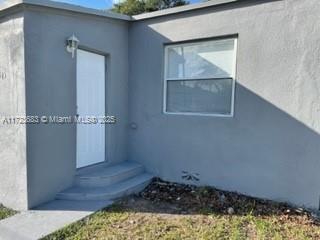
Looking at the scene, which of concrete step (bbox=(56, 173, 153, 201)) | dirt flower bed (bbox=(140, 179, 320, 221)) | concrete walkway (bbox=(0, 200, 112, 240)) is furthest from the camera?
concrete step (bbox=(56, 173, 153, 201))

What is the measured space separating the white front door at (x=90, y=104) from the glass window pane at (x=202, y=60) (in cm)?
144

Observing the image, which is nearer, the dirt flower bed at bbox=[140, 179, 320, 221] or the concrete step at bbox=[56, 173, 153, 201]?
the dirt flower bed at bbox=[140, 179, 320, 221]

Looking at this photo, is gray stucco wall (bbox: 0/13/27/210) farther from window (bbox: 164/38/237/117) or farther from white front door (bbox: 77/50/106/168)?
window (bbox: 164/38/237/117)

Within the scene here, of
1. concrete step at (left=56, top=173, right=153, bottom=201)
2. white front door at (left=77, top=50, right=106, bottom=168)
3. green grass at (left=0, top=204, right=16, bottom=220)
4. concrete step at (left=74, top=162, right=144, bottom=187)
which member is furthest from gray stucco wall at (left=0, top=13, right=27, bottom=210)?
white front door at (left=77, top=50, right=106, bottom=168)

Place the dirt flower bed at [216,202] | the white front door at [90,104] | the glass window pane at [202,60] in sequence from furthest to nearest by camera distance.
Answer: the white front door at [90,104] → the glass window pane at [202,60] → the dirt flower bed at [216,202]

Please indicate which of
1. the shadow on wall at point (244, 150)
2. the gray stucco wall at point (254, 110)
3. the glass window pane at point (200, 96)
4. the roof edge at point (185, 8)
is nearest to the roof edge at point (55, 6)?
the roof edge at point (185, 8)

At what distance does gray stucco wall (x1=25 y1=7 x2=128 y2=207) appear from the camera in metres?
4.23

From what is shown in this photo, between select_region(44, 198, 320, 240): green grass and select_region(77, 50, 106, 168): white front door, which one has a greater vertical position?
select_region(77, 50, 106, 168): white front door

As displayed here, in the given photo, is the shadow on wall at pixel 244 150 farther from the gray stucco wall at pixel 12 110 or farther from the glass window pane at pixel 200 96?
the gray stucco wall at pixel 12 110

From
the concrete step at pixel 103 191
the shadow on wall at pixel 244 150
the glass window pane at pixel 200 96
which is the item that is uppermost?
the glass window pane at pixel 200 96

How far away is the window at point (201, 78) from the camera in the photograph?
5055 millimetres

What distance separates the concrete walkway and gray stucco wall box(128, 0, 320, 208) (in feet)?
6.52

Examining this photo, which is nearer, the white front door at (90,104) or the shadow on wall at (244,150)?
the shadow on wall at (244,150)

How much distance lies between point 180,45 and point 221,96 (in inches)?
53.0
